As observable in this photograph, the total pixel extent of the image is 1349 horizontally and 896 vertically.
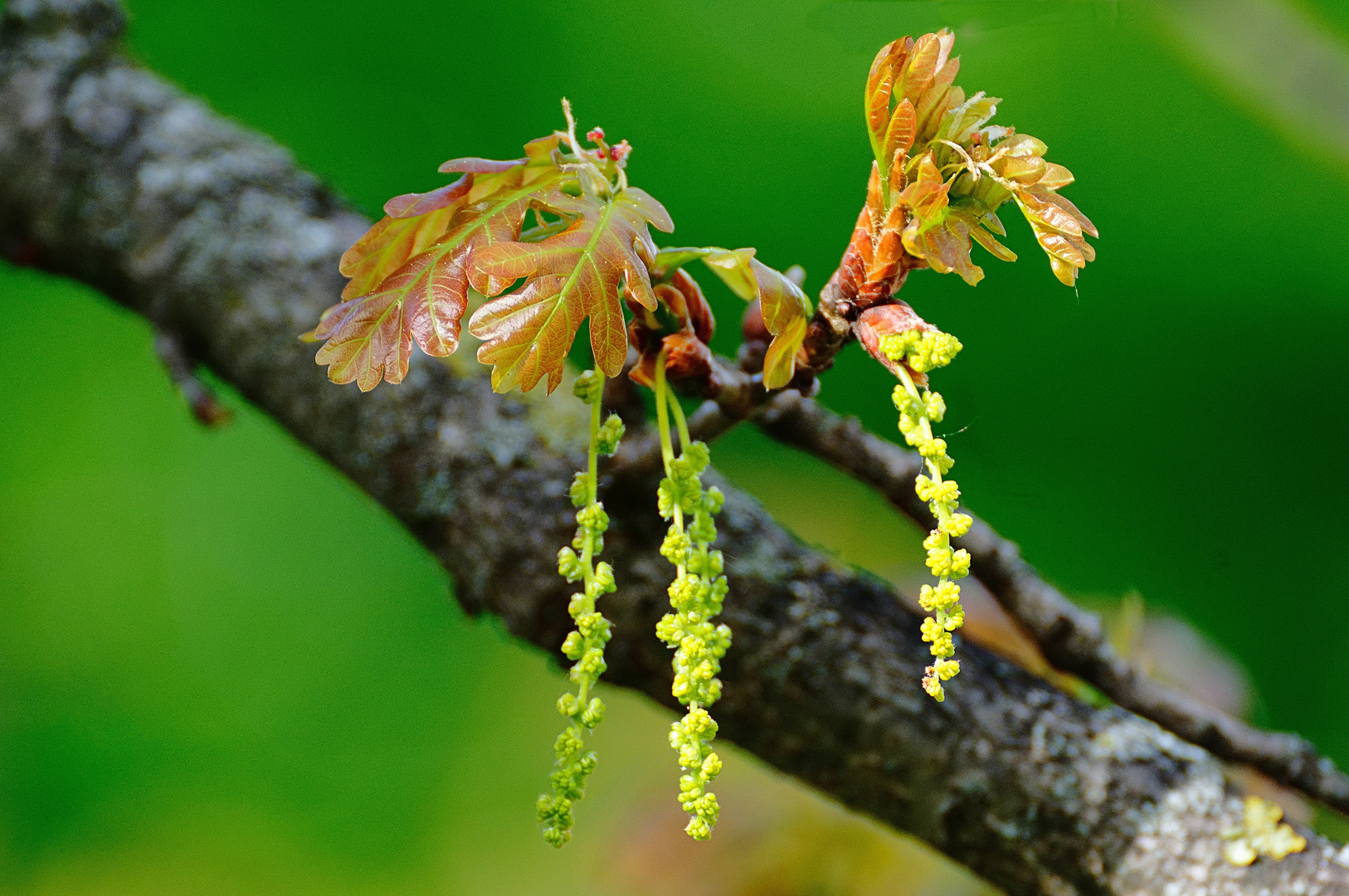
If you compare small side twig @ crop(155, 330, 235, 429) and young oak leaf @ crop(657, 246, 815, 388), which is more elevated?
young oak leaf @ crop(657, 246, 815, 388)

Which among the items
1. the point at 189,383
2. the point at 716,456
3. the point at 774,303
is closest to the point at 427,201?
the point at 774,303

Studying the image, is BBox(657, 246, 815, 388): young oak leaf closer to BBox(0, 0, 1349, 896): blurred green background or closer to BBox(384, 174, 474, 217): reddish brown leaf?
BBox(384, 174, 474, 217): reddish brown leaf

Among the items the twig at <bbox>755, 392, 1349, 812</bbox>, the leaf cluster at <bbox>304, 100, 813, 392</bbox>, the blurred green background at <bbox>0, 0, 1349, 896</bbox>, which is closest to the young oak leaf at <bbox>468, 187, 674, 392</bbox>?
the leaf cluster at <bbox>304, 100, 813, 392</bbox>

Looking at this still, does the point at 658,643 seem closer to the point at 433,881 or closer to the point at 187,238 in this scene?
the point at 187,238

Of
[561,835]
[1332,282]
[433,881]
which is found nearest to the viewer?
[561,835]

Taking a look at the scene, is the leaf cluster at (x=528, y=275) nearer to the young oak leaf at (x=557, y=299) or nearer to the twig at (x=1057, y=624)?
the young oak leaf at (x=557, y=299)

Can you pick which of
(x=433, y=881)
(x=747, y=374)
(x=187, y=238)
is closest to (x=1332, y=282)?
(x=747, y=374)
